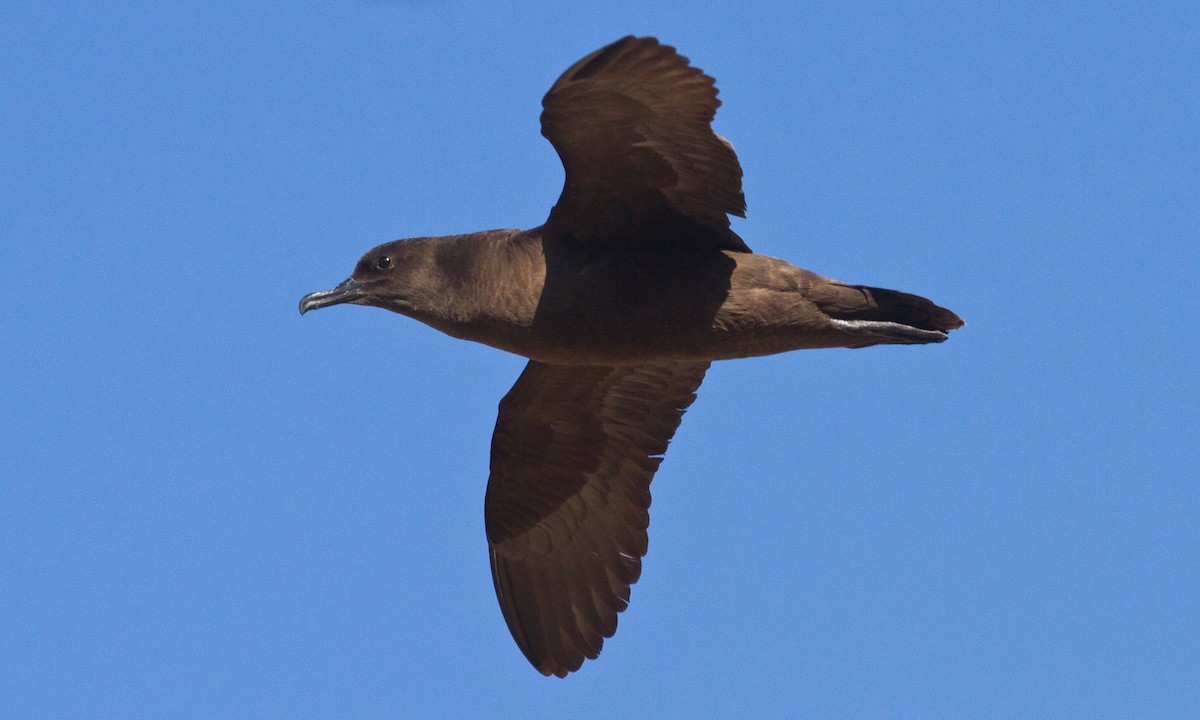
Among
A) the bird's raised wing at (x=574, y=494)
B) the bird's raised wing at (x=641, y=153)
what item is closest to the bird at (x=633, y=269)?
the bird's raised wing at (x=641, y=153)

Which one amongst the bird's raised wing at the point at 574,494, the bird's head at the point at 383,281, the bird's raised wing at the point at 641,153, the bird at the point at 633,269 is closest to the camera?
the bird's raised wing at the point at 641,153

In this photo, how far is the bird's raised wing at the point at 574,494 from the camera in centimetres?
905

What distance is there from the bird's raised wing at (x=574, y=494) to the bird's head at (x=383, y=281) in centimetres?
103

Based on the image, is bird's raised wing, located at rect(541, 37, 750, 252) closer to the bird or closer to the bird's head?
the bird

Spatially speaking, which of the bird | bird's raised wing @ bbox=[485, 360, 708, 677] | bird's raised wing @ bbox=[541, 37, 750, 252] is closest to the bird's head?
the bird

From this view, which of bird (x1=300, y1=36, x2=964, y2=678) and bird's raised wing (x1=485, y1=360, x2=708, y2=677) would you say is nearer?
bird (x1=300, y1=36, x2=964, y2=678)

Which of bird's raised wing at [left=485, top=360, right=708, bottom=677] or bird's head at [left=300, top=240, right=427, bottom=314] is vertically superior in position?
bird's head at [left=300, top=240, right=427, bottom=314]

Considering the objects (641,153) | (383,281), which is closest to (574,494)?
(383,281)

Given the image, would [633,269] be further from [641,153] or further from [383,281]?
[383,281]

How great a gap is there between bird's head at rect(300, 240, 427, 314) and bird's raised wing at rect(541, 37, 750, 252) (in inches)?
29.0

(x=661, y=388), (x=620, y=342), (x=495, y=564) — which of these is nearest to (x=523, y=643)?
(x=495, y=564)

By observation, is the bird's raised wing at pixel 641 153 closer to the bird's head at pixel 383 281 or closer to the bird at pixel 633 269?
the bird at pixel 633 269

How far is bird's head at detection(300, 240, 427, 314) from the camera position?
823cm

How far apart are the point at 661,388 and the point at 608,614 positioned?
4.21 feet
